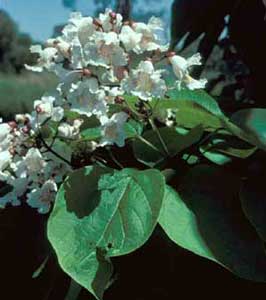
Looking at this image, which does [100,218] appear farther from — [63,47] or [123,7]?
[123,7]

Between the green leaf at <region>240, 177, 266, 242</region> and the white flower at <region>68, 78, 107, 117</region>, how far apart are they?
0.18 metres

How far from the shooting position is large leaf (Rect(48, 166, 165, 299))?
75 cm

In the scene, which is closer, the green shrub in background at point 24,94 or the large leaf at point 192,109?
the large leaf at point 192,109

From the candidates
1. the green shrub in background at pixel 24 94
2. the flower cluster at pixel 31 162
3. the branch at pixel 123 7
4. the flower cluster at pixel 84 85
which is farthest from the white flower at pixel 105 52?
the branch at pixel 123 7

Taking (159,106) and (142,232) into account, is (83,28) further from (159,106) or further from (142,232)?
(142,232)

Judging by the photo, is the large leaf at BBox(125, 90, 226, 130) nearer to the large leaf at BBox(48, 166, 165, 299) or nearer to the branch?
the large leaf at BBox(48, 166, 165, 299)

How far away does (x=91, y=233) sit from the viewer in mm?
770

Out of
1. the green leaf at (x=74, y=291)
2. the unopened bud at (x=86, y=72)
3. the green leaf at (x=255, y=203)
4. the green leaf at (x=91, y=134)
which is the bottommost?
the green leaf at (x=74, y=291)

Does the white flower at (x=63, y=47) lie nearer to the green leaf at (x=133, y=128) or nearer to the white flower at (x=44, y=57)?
the white flower at (x=44, y=57)

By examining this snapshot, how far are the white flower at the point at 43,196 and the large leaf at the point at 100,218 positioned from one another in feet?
0.11

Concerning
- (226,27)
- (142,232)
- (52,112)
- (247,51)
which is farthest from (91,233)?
(226,27)

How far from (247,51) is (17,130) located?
80 cm

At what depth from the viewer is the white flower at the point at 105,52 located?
0.78 meters

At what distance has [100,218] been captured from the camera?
30.8 inches
